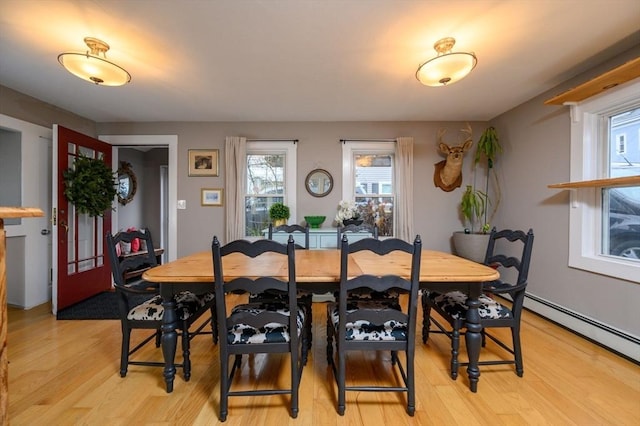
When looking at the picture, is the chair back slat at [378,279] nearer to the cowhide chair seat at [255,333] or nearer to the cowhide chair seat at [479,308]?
the cowhide chair seat at [255,333]

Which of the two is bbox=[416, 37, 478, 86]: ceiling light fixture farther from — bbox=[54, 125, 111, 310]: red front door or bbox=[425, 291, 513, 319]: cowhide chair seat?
bbox=[54, 125, 111, 310]: red front door

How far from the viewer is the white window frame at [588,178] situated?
7.67 feet

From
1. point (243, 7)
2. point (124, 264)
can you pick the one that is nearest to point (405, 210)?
point (243, 7)

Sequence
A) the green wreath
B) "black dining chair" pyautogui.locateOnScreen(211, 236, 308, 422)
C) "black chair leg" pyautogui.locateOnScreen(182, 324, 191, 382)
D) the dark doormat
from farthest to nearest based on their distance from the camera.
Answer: the green wreath
the dark doormat
"black chair leg" pyautogui.locateOnScreen(182, 324, 191, 382)
"black dining chair" pyautogui.locateOnScreen(211, 236, 308, 422)

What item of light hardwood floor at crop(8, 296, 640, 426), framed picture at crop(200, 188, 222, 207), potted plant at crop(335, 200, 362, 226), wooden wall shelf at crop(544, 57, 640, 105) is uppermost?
wooden wall shelf at crop(544, 57, 640, 105)

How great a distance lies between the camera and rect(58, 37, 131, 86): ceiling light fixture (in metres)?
1.85

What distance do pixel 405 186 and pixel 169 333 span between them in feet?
10.4

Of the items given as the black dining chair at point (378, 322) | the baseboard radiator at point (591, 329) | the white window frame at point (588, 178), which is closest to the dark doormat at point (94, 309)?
the black dining chair at point (378, 322)

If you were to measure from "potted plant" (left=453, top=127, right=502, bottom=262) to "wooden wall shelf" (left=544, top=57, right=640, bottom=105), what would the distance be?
1024 mm

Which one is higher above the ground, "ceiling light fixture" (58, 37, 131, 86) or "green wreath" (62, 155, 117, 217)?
"ceiling light fixture" (58, 37, 131, 86)

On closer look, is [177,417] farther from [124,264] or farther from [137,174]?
[137,174]

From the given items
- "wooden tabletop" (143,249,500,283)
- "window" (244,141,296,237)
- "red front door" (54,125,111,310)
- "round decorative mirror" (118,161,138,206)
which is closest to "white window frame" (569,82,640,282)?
"wooden tabletop" (143,249,500,283)

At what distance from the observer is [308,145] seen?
3.85 meters

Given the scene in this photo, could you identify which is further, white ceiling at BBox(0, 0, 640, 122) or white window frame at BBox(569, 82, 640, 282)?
white window frame at BBox(569, 82, 640, 282)
